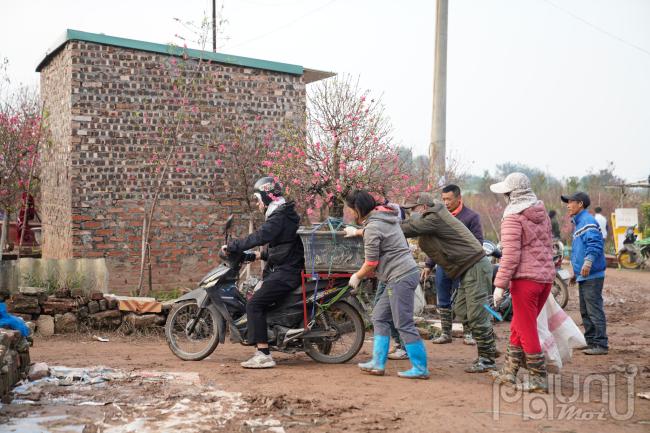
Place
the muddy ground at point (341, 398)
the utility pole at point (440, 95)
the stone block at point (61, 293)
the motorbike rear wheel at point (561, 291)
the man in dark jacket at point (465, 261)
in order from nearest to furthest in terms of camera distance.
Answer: the muddy ground at point (341, 398), the man in dark jacket at point (465, 261), the stone block at point (61, 293), the motorbike rear wheel at point (561, 291), the utility pole at point (440, 95)

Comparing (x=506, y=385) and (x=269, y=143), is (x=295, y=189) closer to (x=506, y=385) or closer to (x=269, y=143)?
(x=269, y=143)

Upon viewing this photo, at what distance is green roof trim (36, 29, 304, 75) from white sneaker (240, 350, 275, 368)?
6.87m

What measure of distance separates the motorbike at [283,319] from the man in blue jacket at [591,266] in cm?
299

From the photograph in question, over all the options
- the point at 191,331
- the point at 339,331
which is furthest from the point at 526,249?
the point at 191,331

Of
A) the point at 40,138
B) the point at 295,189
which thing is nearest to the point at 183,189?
the point at 295,189

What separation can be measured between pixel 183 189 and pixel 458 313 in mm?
6850

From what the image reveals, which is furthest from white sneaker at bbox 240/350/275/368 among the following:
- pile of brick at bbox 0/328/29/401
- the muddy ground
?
pile of brick at bbox 0/328/29/401

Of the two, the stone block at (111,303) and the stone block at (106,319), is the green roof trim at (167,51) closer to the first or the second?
the stone block at (111,303)

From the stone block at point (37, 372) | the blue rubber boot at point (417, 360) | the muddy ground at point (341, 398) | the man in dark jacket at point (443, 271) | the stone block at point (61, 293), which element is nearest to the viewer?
the muddy ground at point (341, 398)

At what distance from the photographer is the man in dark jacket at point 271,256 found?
25.4ft

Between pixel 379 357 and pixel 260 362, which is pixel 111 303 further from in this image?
pixel 379 357

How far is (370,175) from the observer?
12.5 meters

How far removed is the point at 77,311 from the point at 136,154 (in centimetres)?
372

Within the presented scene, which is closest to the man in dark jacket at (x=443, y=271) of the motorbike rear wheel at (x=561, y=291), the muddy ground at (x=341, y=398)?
the muddy ground at (x=341, y=398)
